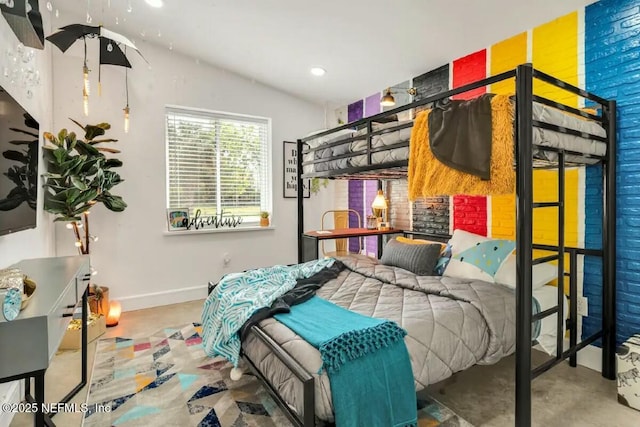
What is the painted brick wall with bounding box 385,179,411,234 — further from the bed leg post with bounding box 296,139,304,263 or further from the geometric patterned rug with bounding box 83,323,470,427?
the geometric patterned rug with bounding box 83,323,470,427

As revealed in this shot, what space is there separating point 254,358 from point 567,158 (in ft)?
7.21

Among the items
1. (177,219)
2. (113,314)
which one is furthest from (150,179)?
(113,314)

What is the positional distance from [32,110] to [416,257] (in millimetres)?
3146

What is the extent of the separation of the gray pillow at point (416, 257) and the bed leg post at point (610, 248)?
111cm

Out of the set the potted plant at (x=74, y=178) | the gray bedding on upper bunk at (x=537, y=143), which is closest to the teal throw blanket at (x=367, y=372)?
the gray bedding on upper bunk at (x=537, y=143)

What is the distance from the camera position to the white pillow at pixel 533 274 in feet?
7.93

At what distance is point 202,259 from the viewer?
13.7 ft

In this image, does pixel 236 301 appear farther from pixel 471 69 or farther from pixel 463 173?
pixel 471 69

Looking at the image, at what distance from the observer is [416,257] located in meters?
2.91

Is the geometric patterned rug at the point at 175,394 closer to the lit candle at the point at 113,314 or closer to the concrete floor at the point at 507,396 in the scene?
the concrete floor at the point at 507,396

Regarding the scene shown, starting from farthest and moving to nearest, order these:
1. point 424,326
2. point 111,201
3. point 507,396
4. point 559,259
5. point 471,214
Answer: point 471,214 → point 111,201 → point 507,396 → point 559,259 → point 424,326

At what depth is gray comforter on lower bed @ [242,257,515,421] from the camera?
160cm

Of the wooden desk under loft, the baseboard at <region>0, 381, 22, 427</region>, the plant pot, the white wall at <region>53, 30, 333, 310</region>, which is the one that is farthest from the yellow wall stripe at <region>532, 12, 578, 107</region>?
the plant pot

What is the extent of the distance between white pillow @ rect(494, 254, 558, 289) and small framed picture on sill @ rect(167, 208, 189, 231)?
3266mm
